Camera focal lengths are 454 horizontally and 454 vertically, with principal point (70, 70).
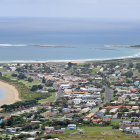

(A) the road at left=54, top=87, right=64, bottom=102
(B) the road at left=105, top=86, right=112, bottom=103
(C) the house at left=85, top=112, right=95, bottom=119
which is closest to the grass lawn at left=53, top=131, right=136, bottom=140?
(C) the house at left=85, top=112, right=95, bottom=119

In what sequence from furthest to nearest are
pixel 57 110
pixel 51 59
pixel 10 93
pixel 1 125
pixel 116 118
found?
pixel 51 59 < pixel 10 93 < pixel 57 110 < pixel 116 118 < pixel 1 125

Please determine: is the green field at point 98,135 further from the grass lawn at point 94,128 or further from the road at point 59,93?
the road at point 59,93

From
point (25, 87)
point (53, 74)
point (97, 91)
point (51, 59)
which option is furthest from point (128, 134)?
point (51, 59)

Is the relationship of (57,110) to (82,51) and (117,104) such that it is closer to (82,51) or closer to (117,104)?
(117,104)

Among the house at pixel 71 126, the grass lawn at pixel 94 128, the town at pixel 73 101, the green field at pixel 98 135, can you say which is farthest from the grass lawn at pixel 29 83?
the green field at pixel 98 135

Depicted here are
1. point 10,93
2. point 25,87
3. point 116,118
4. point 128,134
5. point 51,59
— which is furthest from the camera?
point 51,59

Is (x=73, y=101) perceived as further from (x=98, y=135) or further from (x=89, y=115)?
(x=98, y=135)
